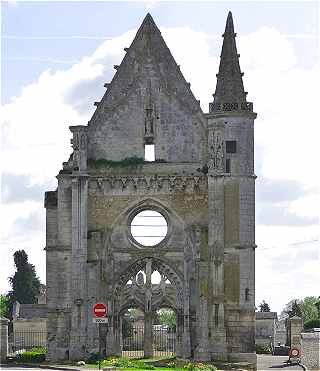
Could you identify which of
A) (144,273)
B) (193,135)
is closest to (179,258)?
(144,273)

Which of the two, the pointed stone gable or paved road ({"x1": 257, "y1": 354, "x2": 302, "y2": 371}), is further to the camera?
the pointed stone gable

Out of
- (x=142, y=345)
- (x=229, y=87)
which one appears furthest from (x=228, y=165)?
(x=142, y=345)

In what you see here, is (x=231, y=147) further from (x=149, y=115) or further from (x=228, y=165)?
(x=149, y=115)

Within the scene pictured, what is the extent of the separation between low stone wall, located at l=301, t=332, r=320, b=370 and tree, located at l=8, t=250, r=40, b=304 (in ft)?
169

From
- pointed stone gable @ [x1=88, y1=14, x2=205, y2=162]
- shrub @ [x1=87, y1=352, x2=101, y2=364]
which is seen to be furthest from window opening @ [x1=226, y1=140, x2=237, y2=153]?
shrub @ [x1=87, y1=352, x2=101, y2=364]

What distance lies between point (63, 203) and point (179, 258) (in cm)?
558

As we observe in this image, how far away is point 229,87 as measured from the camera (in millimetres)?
51688

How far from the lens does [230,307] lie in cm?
4991

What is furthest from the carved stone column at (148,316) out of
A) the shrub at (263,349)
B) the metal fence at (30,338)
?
the metal fence at (30,338)

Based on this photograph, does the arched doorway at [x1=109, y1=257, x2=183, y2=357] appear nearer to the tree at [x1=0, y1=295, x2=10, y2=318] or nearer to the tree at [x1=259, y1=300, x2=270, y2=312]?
the tree at [x1=0, y1=295, x2=10, y2=318]

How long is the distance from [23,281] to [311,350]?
5429 centimetres

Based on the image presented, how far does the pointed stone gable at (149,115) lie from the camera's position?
2018 inches

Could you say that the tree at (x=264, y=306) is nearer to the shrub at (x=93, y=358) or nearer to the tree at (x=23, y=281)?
the tree at (x=23, y=281)

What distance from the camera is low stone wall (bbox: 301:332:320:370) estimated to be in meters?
44.6
